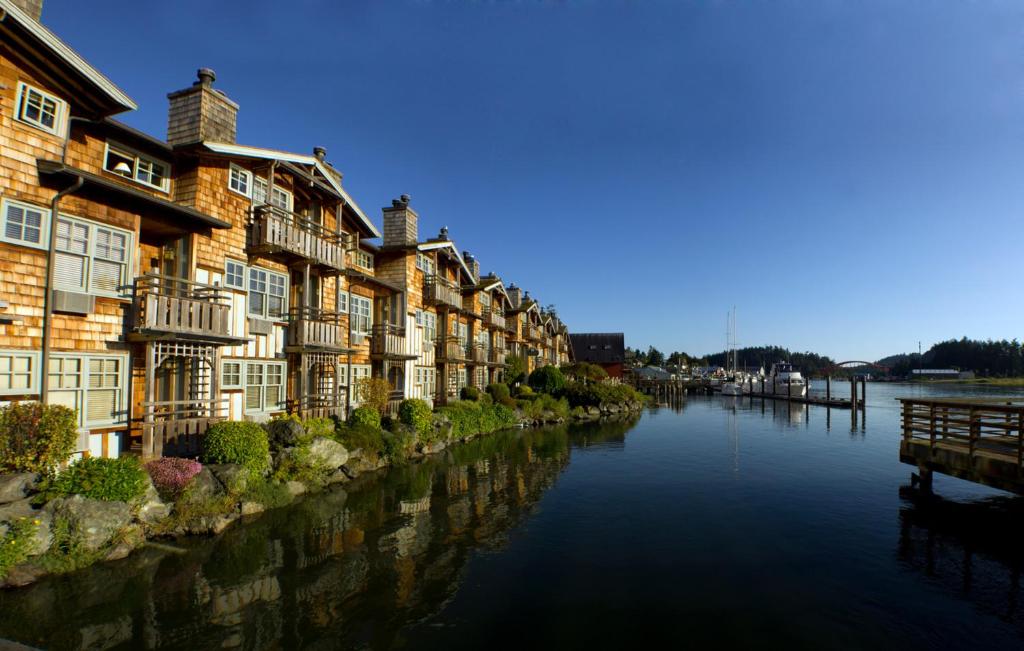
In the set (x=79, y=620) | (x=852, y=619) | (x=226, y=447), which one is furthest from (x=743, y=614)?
(x=226, y=447)

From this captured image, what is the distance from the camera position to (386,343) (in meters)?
28.3

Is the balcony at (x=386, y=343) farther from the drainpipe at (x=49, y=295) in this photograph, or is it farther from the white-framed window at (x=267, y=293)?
the drainpipe at (x=49, y=295)

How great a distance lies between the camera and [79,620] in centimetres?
887

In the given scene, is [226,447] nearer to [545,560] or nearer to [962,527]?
[545,560]

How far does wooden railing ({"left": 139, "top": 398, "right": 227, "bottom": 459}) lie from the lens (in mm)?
14923

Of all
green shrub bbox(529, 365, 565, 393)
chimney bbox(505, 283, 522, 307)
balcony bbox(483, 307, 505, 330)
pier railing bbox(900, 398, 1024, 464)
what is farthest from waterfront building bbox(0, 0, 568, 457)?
chimney bbox(505, 283, 522, 307)

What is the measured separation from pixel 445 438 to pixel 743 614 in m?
21.1

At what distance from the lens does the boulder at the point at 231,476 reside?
48.5ft

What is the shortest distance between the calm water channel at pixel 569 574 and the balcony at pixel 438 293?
15591 mm

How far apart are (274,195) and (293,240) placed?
8.17 ft

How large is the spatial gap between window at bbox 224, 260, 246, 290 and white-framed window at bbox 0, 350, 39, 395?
652 cm

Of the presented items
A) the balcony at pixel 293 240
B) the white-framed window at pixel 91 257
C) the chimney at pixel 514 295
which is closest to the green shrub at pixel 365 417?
the balcony at pixel 293 240

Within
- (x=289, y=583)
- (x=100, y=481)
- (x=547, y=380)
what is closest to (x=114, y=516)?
(x=100, y=481)

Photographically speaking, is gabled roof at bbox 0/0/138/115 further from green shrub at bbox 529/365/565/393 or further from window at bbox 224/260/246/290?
green shrub at bbox 529/365/565/393
